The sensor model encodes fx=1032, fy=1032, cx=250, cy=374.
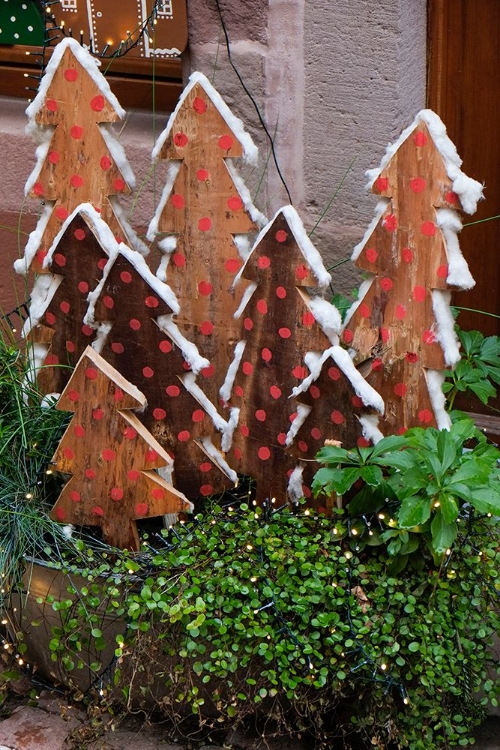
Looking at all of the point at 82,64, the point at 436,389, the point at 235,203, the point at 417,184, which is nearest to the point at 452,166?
the point at 417,184

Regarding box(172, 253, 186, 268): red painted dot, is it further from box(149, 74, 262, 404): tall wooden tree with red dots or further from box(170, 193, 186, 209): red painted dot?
box(170, 193, 186, 209): red painted dot

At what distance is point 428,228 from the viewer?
7.34 feet

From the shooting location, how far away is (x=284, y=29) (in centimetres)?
294

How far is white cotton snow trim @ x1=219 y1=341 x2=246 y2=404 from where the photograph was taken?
8.21 feet

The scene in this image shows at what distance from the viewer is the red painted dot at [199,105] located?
→ 2.53 meters

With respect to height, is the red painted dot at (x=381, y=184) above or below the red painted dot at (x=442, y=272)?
above

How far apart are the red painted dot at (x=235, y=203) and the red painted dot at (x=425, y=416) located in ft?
2.27

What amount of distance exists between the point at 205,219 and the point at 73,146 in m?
0.41

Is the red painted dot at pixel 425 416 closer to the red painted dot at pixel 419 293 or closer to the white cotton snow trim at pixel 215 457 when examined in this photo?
the red painted dot at pixel 419 293

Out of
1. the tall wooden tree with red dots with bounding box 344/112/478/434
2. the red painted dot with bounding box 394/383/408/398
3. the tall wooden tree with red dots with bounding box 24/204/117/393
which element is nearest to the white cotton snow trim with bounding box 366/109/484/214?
the tall wooden tree with red dots with bounding box 344/112/478/434

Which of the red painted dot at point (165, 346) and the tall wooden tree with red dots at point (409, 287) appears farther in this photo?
the red painted dot at point (165, 346)

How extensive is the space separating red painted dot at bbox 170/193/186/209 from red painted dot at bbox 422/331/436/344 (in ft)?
2.35

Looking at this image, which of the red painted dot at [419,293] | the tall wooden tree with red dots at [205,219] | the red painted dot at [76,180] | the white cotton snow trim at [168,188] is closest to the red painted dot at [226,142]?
the tall wooden tree with red dots at [205,219]

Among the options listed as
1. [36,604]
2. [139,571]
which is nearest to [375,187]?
[139,571]
